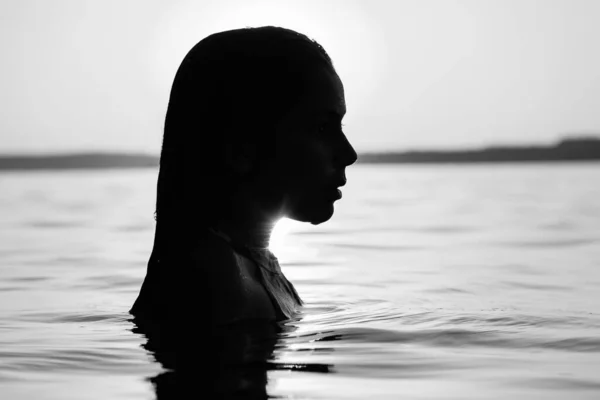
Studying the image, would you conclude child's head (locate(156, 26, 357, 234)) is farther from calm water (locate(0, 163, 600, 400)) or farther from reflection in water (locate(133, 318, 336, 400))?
calm water (locate(0, 163, 600, 400))

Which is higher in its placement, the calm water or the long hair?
the long hair

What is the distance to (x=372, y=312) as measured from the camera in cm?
724

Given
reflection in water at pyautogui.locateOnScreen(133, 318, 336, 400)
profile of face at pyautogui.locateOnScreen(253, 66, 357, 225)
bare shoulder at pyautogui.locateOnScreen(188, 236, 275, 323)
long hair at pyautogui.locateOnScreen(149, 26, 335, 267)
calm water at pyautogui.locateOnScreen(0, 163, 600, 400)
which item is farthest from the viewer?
profile of face at pyautogui.locateOnScreen(253, 66, 357, 225)

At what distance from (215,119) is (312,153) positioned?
551 millimetres

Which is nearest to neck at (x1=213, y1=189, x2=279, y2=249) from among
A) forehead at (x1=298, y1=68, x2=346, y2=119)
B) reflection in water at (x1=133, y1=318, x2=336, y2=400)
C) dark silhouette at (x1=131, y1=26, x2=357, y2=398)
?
dark silhouette at (x1=131, y1=26, x2=357, y2=398)

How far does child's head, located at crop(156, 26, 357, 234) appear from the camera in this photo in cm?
562

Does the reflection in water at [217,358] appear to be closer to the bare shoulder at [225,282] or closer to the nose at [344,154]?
the bare shoulder at [225,282]

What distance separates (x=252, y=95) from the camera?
5.63 metres

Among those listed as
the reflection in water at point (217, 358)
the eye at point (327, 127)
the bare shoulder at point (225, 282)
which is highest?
the eye at point (327, 127)

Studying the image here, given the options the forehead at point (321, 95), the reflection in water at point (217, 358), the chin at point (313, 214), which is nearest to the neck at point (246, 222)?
the chin at point (313, 214)

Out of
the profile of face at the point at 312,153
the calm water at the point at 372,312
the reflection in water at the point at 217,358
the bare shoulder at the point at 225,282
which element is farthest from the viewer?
the profile of face at the point at 312,153

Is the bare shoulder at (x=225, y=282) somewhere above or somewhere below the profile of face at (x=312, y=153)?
below

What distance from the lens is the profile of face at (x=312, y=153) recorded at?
18.7ft

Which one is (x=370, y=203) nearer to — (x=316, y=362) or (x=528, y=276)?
(x=528, y=276)
